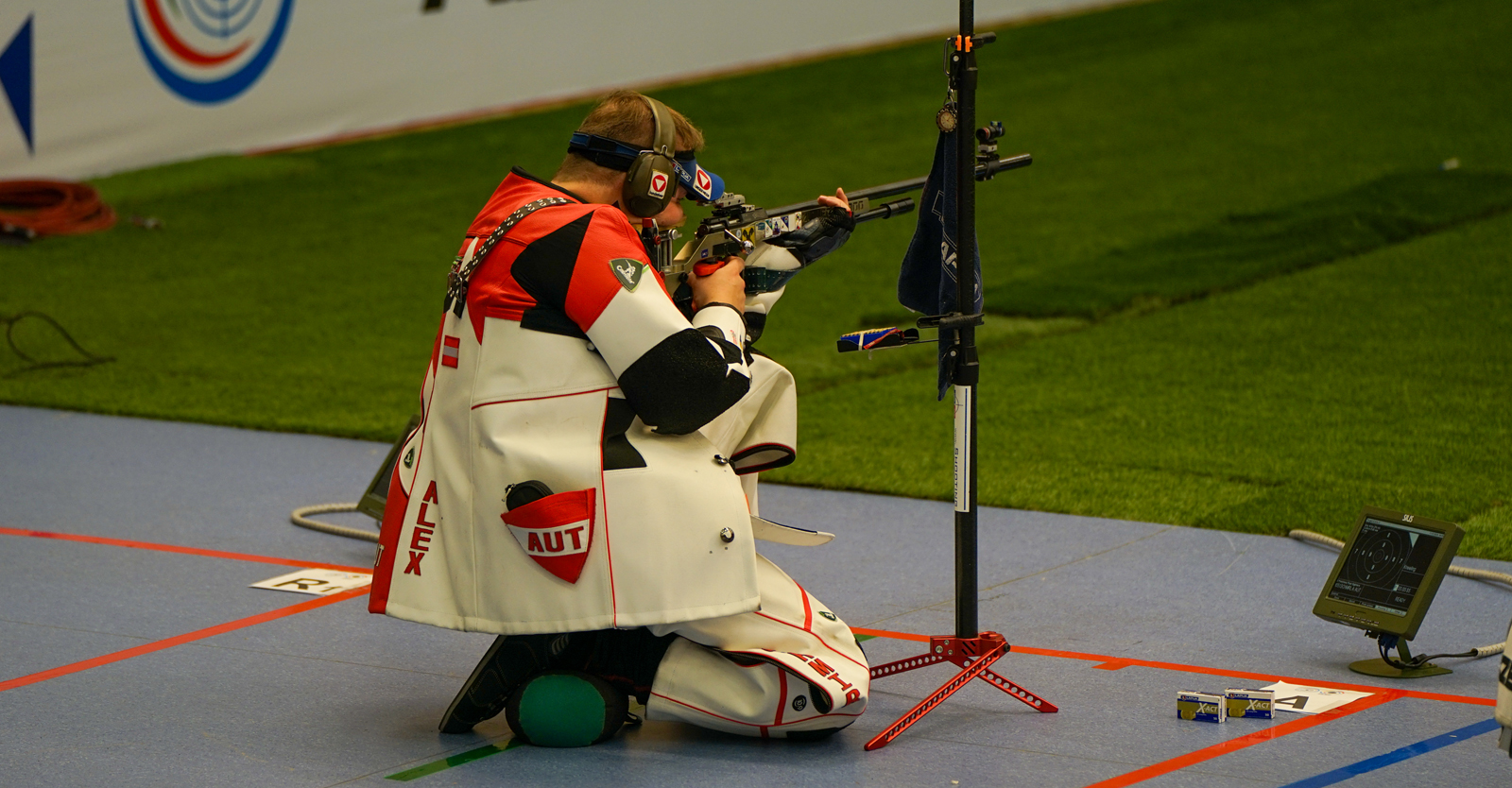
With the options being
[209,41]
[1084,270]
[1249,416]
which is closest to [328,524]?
[1249,416]

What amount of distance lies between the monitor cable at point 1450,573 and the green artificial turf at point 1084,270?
152mm

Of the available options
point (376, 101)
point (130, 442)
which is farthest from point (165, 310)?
point (376, 101)

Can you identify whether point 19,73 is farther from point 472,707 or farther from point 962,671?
point 962,671

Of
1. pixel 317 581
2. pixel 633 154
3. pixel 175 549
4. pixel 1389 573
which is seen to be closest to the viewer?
pixel 633 154

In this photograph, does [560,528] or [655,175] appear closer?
[560,528]

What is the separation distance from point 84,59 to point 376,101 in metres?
2.55

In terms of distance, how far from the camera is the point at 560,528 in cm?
316

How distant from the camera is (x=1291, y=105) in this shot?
533 inches

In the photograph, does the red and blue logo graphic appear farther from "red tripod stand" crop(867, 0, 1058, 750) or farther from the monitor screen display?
the monitor screen display

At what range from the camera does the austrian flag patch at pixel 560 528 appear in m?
3.15

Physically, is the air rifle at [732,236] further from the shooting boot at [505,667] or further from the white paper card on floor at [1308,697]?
the white paper card on floor at [1308,697]

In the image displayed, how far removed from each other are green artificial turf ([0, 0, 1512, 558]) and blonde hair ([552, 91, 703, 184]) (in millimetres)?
2607

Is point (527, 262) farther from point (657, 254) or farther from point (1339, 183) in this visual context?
point (1339, 183)

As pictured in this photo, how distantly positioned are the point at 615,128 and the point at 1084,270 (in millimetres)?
6711
